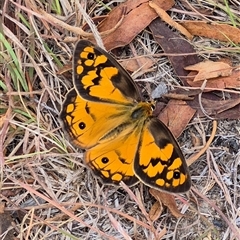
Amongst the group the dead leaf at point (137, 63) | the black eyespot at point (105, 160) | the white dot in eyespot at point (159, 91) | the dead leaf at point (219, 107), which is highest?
the dead leaf at point (137, 63)

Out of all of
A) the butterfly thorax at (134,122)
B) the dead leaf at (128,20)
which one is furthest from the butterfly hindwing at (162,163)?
the dead leaf at (128,20)

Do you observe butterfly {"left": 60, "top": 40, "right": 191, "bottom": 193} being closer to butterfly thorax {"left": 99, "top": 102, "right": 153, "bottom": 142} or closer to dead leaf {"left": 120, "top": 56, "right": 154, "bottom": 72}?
butterfly thorax {"left": 99, "top": 102, "right": 153, "bottom": 142}

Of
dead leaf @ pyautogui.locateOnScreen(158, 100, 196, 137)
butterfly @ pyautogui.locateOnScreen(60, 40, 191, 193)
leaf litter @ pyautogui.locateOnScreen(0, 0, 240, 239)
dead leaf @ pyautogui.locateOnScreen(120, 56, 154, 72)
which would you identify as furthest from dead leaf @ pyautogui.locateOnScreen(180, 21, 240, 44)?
butterfly @ pyautogui.locateOnScreen(60, 40, 191, 193)

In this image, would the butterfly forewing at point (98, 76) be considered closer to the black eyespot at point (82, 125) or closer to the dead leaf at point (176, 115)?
the black eyespot at point (82, 125)

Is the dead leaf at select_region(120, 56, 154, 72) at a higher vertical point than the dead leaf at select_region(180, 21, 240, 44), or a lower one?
higher

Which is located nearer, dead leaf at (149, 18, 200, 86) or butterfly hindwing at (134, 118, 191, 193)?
butterfly hindwing at (134, 118, 191, 193)

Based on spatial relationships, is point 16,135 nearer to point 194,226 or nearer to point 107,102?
point 107,102
